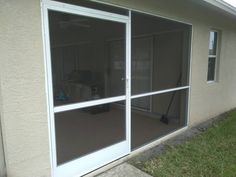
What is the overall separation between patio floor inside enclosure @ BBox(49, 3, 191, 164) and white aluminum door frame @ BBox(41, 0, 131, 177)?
0.56m

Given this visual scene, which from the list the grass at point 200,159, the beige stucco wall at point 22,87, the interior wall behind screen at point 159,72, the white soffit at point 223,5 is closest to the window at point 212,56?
the white soffit at point 223,5

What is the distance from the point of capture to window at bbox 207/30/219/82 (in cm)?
483

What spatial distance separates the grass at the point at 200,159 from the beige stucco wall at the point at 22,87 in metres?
1.51

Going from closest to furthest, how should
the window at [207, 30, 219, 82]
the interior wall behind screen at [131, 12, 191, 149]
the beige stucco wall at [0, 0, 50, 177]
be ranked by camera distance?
1. the beige stucco wall at [0, 0, 50, 177]
2. the interior wall behind screen at [131, 12, 191, 149]
3. the window at [207, 30, 219, 82]

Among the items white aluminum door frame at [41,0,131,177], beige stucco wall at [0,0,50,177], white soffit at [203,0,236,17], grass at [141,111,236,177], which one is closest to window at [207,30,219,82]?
white soffit at [203,0,236,17]

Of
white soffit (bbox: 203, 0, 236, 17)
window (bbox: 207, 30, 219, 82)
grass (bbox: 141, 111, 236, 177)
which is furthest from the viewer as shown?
window (bbox: 207, 30, 219, 82)

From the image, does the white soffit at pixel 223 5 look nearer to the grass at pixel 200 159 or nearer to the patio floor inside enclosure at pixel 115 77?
the patio floor inside enclosure at pixel 115 77

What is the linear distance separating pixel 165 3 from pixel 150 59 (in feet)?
7.01

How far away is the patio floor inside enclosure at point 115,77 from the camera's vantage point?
12.5 ft

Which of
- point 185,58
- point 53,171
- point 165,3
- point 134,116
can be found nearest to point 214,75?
point 185,58

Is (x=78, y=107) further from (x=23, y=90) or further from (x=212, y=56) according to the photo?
(x=212, y=56)

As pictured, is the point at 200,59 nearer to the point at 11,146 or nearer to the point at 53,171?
the point at 53,171

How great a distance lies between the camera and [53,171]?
6.96ft

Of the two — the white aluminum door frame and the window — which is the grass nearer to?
the white aluminum door frame
